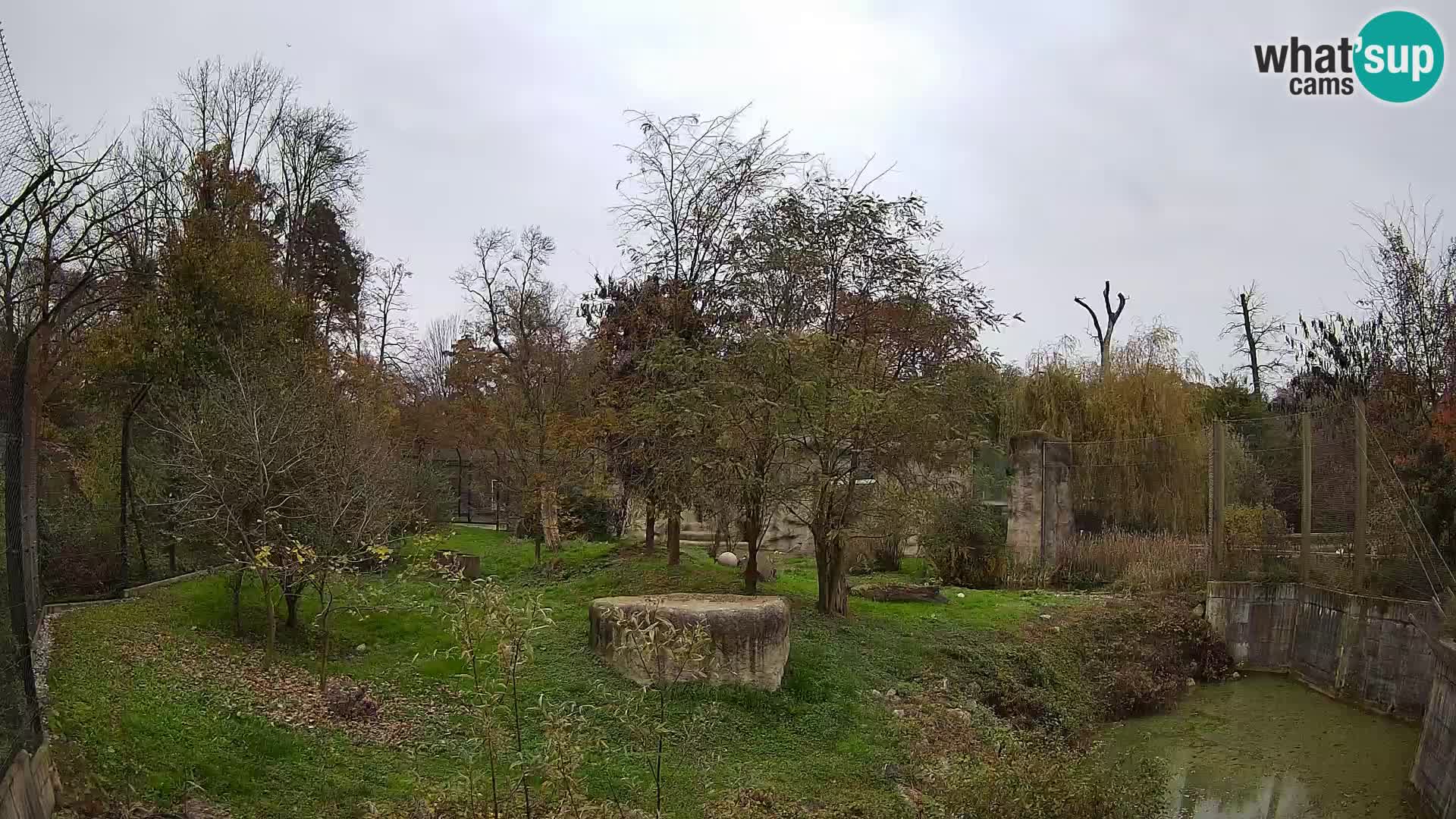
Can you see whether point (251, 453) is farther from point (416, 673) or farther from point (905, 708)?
point (905, 708)

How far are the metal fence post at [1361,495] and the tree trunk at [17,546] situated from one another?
12991 mm

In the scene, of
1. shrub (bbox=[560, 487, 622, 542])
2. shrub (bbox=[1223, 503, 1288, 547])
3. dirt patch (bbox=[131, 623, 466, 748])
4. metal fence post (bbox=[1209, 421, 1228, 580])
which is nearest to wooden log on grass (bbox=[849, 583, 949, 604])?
metal fence post (bbox=[1209, 421, 1228, 580])

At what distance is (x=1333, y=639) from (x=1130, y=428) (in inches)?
354

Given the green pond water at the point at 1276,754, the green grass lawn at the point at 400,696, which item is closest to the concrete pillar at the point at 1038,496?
the green grass lawn at the point at 400,696

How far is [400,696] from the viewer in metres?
9.13

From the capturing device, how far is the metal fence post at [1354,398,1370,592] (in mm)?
11492

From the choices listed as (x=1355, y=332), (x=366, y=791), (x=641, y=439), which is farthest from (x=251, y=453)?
(x=1355, y=332)

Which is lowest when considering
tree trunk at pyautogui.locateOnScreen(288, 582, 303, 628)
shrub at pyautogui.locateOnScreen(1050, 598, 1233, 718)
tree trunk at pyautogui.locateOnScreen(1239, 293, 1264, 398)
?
shrub at pyautogui.locateOnScreen(1050, 598, 1233, 718)

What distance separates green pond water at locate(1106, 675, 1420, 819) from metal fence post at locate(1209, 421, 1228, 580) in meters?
2.06

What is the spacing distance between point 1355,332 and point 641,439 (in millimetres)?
11925

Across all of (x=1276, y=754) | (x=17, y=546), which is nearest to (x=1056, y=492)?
(x=1276, y=754)

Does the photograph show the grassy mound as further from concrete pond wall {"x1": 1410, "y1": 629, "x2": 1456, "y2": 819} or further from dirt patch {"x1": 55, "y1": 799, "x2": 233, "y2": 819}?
concrete pond wall {"x1": 1410, "y1": 629, "x2": 1456, "y2": 819}

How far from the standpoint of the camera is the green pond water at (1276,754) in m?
8.93

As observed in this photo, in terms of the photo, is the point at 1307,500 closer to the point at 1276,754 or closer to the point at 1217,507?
the point at 1217,507
